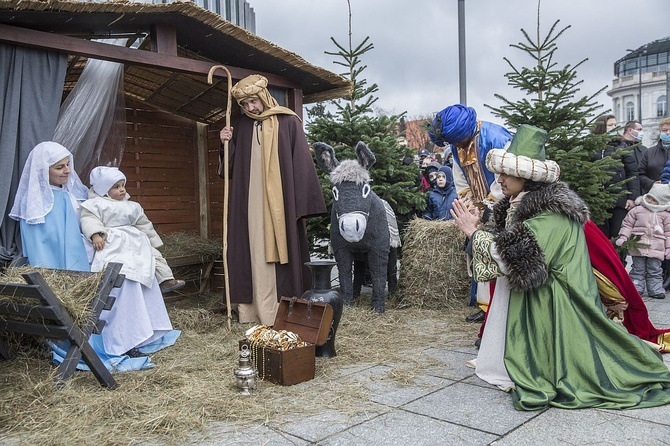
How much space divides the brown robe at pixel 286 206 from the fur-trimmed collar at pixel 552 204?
2.43m

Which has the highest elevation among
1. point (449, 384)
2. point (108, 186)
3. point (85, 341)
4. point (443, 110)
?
point (443, 110)

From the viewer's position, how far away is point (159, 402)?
140 inches

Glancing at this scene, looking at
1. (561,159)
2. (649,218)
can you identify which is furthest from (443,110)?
(649,218)

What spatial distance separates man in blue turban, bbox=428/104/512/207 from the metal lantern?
241cm

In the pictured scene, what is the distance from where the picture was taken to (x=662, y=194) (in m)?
7.00

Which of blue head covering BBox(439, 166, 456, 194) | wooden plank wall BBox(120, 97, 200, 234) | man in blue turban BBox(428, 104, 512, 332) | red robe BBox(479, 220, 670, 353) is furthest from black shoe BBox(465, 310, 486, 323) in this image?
wooden plank wall BBox(120, 97, 200, 234)

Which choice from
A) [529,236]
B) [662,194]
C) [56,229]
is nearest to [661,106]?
[662,194]

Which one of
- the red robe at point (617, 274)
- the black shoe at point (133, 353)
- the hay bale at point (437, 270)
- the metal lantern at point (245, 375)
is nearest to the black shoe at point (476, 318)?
the hay bale at point (437, 270)

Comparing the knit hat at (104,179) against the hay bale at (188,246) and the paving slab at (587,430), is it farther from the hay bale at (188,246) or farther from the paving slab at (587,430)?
the paving slab at (587,430)

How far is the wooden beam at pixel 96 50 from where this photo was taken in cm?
452

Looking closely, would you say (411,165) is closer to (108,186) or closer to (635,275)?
(635,275)

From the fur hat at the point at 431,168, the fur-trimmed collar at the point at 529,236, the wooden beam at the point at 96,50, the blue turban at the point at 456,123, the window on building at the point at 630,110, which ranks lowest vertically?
the fur-trimmed collar at the point at 529,236

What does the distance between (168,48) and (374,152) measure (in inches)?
105

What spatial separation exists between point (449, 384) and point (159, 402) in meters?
1.75
